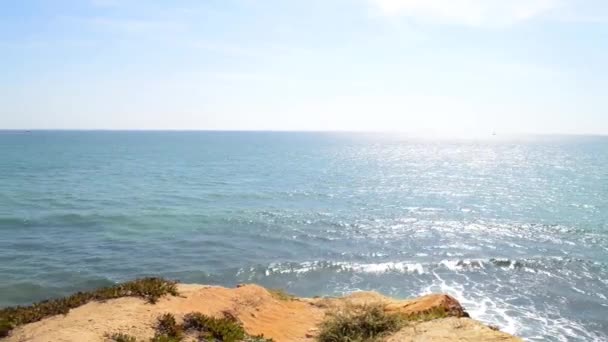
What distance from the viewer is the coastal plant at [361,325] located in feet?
41.3

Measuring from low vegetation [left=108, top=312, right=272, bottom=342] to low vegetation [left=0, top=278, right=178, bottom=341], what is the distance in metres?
1.59

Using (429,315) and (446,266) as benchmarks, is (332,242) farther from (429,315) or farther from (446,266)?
(429,315)

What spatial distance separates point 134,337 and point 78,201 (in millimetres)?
43885

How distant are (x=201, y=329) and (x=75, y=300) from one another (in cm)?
430

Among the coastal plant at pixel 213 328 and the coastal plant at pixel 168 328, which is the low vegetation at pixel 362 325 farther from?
the coastal plant at pixel 168 328

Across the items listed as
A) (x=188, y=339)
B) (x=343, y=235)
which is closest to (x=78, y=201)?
(x=343, y=235)

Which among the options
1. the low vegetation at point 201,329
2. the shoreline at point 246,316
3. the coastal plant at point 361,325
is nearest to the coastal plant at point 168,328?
the low vegetation at point 201,329

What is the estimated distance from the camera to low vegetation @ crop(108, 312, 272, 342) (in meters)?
12.4

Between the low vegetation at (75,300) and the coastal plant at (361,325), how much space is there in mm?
A: 5386

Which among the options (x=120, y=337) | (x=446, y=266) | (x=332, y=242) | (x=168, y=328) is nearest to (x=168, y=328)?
(x=168, y=328)

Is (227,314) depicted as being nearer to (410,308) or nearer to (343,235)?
(410,308)

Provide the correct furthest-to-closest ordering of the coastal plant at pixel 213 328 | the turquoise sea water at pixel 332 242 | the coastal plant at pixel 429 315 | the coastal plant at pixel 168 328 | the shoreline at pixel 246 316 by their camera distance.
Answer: the turquoise sea water at pixel 332 242, the coastal plant at pixel 429 315, the coastal plant at pixel 213 328, the coastal plant at pixel 168 328, the shoreline at pixel 246 316

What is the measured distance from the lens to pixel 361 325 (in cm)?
1289

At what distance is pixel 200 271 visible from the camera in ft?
95.6
